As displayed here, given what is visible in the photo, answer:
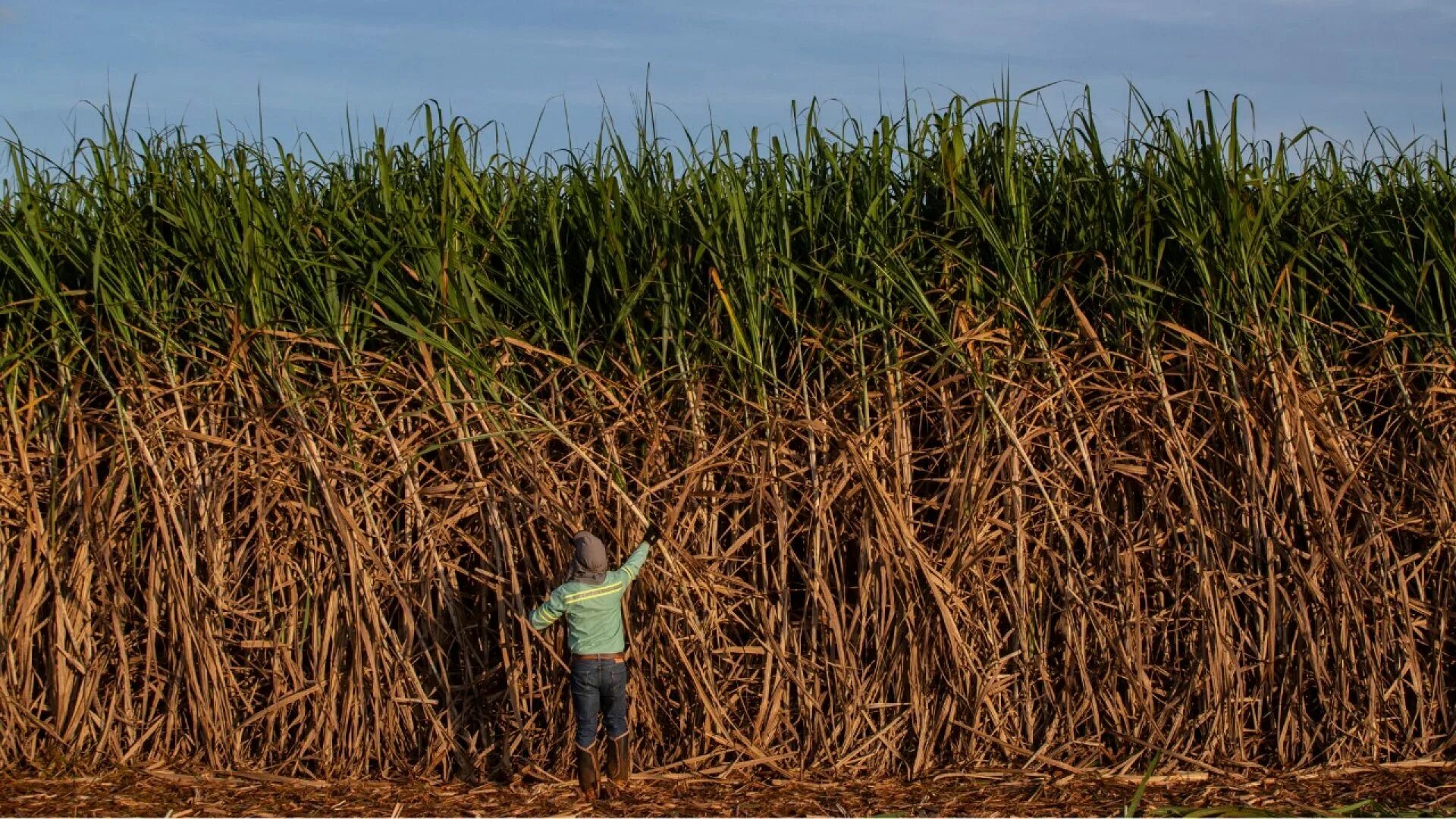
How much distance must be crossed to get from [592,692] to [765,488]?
2.84ft

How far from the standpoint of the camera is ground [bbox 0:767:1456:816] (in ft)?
12.3

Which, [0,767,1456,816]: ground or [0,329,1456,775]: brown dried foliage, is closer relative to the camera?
[0,767,1456,816]: ground

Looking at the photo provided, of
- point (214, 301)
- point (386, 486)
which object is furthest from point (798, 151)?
point (214, 301)

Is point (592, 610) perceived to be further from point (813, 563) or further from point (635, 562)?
point (813, 563)

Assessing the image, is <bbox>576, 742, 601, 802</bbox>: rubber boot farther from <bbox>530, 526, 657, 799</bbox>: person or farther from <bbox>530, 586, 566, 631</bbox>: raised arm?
<bbox>530, 586, 566, 631</bbox>: raised arm

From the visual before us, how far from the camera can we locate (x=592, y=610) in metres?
3.76

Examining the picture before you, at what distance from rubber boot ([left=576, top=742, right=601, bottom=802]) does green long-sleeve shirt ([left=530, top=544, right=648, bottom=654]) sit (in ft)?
1.07

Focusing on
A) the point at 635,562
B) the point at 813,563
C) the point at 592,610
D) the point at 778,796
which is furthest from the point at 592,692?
the point at 813,563

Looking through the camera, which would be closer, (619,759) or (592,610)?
(592,610)

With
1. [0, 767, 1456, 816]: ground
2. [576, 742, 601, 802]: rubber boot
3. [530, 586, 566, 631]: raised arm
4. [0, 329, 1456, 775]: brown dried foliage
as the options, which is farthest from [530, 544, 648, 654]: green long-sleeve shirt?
[0, 767, 1456, 816]: ground

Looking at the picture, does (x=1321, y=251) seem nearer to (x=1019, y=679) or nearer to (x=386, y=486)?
(x=1019, y=679)

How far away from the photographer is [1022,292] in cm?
404

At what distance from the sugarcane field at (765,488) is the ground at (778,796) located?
0.02 meters

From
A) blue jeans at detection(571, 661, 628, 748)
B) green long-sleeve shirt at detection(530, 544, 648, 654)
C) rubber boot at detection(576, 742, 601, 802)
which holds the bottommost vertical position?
rubber boot at detection(576, 742, 601, 802)
